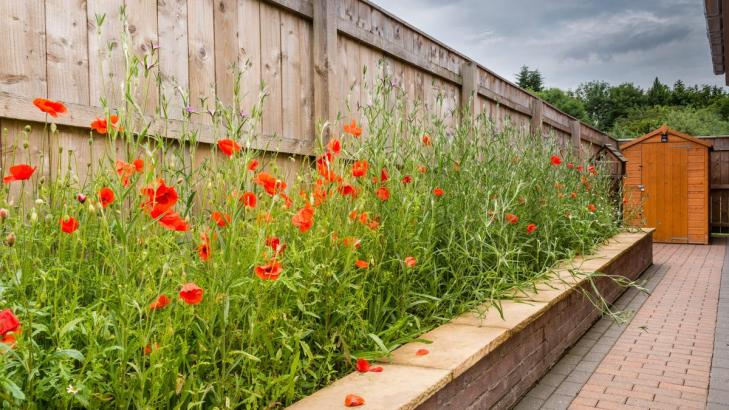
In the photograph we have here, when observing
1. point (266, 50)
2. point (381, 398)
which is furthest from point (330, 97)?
point (381, 398)

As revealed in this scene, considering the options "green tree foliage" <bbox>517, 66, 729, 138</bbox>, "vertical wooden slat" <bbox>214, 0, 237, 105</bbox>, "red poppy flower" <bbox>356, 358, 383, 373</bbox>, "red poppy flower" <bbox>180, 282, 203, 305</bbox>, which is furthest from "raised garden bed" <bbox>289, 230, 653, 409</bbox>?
"green tree foliage" <bbox>517, 66, 729, 138</bbox>

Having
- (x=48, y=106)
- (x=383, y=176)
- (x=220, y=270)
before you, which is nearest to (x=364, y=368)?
(x=220, y=270)

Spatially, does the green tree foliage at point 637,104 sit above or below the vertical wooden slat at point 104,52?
above

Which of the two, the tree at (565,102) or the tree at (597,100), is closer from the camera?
the tree at (565,102)

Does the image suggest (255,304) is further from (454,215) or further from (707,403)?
(707,403)

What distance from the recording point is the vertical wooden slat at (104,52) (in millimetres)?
2426

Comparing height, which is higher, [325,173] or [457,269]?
[325,173]

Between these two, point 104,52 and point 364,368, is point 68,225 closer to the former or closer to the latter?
point 364,368

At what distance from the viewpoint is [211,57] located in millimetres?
2994

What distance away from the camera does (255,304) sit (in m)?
1.99

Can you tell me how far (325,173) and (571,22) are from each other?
4996 centimetres

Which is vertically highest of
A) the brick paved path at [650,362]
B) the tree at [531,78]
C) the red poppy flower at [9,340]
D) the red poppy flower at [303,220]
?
the tree at [531,78]

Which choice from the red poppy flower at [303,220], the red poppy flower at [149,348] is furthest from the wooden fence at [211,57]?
the red poppy flower at [149,348]

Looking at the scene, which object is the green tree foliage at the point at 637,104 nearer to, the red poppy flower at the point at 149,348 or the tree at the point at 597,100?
the tree at the point at 597,100
